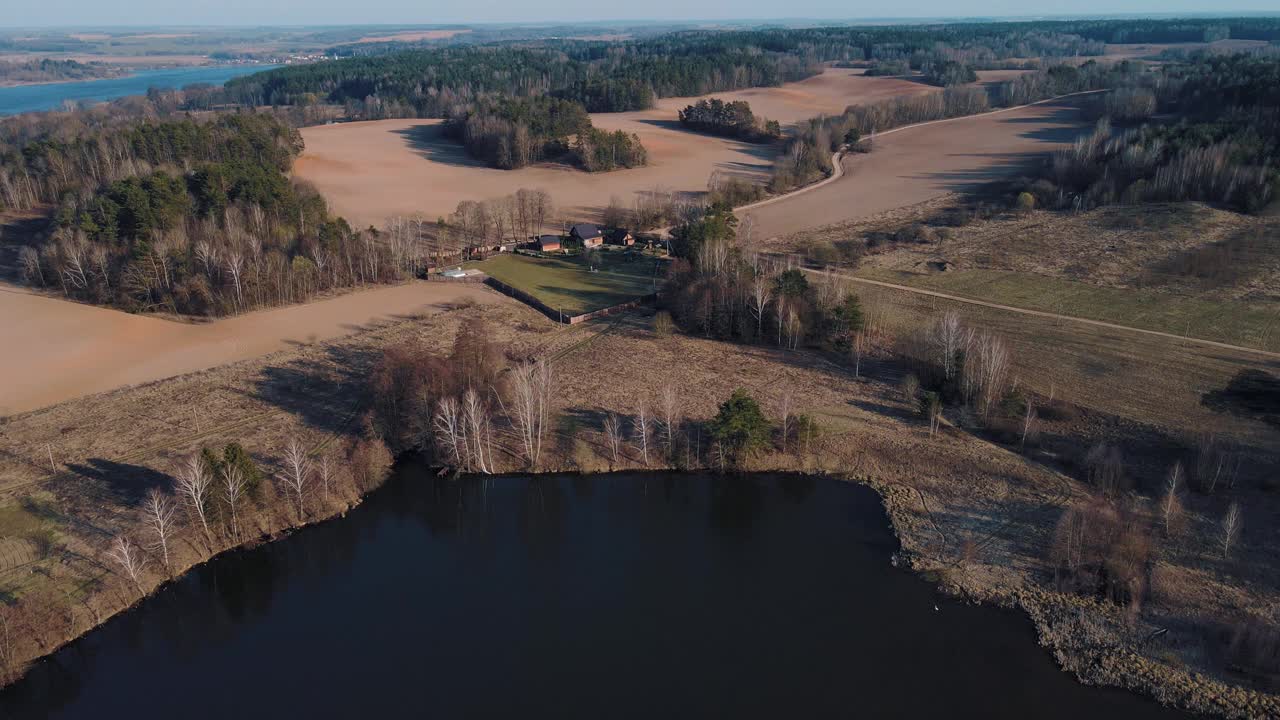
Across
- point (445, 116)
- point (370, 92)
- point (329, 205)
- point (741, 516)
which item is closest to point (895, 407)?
point (741, 516)

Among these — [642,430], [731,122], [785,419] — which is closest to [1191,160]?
[785,419]

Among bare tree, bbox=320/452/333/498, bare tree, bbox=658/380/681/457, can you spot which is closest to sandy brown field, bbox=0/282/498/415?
bare tree, bbox=320/452/333/498

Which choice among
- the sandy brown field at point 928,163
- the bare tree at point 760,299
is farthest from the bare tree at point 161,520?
the sandy brown field at point 928,163

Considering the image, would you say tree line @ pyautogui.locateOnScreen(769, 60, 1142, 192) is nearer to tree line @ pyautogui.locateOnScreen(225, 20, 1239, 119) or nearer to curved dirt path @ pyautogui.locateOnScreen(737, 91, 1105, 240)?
curved dirt path @ pyautogui.locateOnScreen(737, 91, 1105, 240)

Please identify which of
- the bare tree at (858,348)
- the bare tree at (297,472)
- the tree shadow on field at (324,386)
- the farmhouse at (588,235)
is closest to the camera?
the bare tree at (297,472)

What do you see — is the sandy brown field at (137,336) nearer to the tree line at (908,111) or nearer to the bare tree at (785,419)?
the bare tree at (785,419)

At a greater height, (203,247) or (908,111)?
(908,111)

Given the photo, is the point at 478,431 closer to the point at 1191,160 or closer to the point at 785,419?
the point at 785,419
